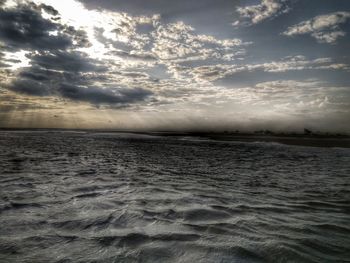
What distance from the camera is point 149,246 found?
4535 millimetres

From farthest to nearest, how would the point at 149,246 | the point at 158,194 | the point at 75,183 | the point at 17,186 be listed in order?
the point at 75,183, the point at 17,186, the point at 158,194, the point at 149,246

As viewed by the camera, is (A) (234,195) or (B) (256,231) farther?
(A) (234,195)

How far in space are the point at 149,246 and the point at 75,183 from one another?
22.1 ft

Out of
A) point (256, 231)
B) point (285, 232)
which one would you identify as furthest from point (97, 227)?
point (285, 232)

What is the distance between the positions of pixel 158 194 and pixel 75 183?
3.78 m

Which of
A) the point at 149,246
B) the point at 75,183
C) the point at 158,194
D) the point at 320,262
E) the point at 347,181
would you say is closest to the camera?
the point at 320,262

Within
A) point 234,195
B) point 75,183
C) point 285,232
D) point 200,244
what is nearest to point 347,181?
point 234,195

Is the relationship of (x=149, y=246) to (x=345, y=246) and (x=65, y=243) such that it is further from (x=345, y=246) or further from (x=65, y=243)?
(x=345, y=246)

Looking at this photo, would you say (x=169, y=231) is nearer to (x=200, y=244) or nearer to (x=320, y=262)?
(x=200, y=244)

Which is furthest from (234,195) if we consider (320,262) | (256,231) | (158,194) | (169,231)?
(320,262)

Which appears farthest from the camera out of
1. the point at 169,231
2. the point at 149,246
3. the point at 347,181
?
the point at 347,181

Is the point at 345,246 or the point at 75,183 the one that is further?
the point at 75,183

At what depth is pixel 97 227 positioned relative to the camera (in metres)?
5.43

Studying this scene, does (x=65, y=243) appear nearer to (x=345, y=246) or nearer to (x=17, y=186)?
(x=345, y=246)
